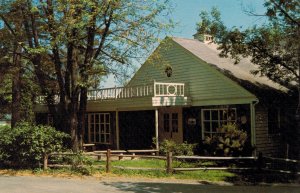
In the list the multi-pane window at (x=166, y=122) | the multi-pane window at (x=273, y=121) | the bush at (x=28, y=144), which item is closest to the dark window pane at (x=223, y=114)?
the multi-pane window at (x=273, y=121)

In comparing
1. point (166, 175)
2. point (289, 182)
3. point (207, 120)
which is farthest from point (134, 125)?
point (289, 182)

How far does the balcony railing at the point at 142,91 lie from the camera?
72.3ft

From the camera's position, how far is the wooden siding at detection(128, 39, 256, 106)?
20.6 metres

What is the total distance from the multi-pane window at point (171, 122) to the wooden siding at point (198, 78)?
6.14 ft

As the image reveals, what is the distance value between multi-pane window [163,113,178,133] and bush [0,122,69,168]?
806cm

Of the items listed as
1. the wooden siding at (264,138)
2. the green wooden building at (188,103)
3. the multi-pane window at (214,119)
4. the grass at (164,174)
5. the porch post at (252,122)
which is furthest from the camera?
A: the multi-pane window at (214,119)

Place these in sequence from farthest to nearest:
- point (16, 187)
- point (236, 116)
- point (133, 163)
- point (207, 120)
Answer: point (207, 120) < point (236, 116) < point (133, 163) < point (16, 187)

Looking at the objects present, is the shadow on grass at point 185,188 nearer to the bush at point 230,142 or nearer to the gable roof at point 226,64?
the bush at point 230,142

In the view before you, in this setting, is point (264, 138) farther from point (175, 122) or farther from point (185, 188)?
point (185, 188)

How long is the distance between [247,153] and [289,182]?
3.22 metres

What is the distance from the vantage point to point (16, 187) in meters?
13.4

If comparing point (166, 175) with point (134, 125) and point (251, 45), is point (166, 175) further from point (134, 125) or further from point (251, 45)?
point (134, 125)

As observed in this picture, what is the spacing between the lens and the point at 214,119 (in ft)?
71.2

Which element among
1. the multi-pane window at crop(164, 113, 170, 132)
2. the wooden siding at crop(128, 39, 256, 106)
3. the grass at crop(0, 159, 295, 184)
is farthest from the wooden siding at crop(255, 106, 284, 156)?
the multi-pane window at crop(164, 113, 170, 132)
